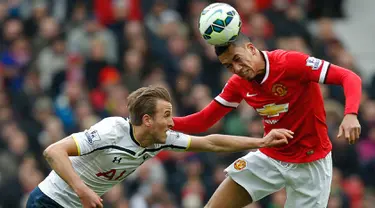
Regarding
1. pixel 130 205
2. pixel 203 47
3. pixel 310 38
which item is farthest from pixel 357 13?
pixel 130 205

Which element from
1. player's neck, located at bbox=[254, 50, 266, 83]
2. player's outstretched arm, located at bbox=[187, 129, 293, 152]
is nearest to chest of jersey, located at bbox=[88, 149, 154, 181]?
player's outstretched arm, located at bbox=[187, 129, 293, 152]

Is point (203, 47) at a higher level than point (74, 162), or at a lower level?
lower

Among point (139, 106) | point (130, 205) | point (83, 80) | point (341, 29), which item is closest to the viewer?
point (139, 106)

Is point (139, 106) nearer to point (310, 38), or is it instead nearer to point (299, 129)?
point (299, 129)

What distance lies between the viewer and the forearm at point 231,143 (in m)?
9.56

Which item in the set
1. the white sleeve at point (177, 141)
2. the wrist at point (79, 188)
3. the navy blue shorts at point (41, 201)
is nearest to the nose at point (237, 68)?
the white sleeve at point (177, 141)

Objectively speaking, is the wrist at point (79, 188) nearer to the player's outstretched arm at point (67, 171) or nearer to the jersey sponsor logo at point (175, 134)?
the player's outstretched arm at point (67, 171)

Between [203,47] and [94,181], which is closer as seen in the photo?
[94,181]

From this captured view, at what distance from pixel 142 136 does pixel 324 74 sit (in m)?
1.72

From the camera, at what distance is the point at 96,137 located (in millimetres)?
9414

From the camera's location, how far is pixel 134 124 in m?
9.56

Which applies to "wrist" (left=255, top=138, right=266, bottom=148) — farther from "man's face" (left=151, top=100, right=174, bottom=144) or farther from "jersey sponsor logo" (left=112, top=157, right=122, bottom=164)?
"jersey sponsor logo" (left=112, top=157, right=122, bottom=164)

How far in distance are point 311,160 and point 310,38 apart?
8592 millimetres

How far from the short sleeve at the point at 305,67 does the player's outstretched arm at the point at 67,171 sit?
2.14 m
